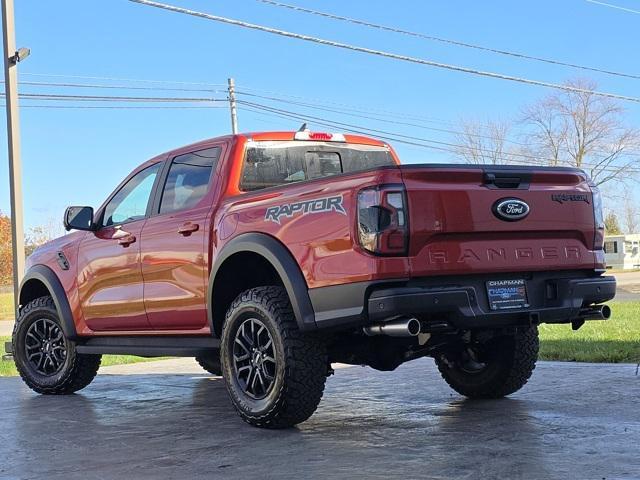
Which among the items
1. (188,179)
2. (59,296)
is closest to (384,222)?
(188,179)

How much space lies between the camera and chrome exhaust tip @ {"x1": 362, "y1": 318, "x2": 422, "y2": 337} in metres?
4.48

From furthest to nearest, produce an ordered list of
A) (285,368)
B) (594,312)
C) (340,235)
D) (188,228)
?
1. (188,228)
2. (594,312)
3. (285,368)
4. (340,235)

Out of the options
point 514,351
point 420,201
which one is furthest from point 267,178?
point 514,351

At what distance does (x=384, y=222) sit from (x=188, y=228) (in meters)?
1.87

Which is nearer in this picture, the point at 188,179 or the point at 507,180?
the point at 507,180

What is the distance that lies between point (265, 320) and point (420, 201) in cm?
128

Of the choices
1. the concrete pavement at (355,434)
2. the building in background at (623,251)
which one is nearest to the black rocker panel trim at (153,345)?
the concrete pavement at (355,434)

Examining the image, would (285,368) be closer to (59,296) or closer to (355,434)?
(355,434)

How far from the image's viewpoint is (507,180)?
5.01 metres

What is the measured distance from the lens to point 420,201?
4.65 metres

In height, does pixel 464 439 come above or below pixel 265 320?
below

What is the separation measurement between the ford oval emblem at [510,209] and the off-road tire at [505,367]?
1.35 meters

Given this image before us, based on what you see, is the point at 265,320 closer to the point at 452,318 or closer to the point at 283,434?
the point at 283,434

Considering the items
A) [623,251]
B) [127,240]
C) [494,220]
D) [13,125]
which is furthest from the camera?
[623,251]
